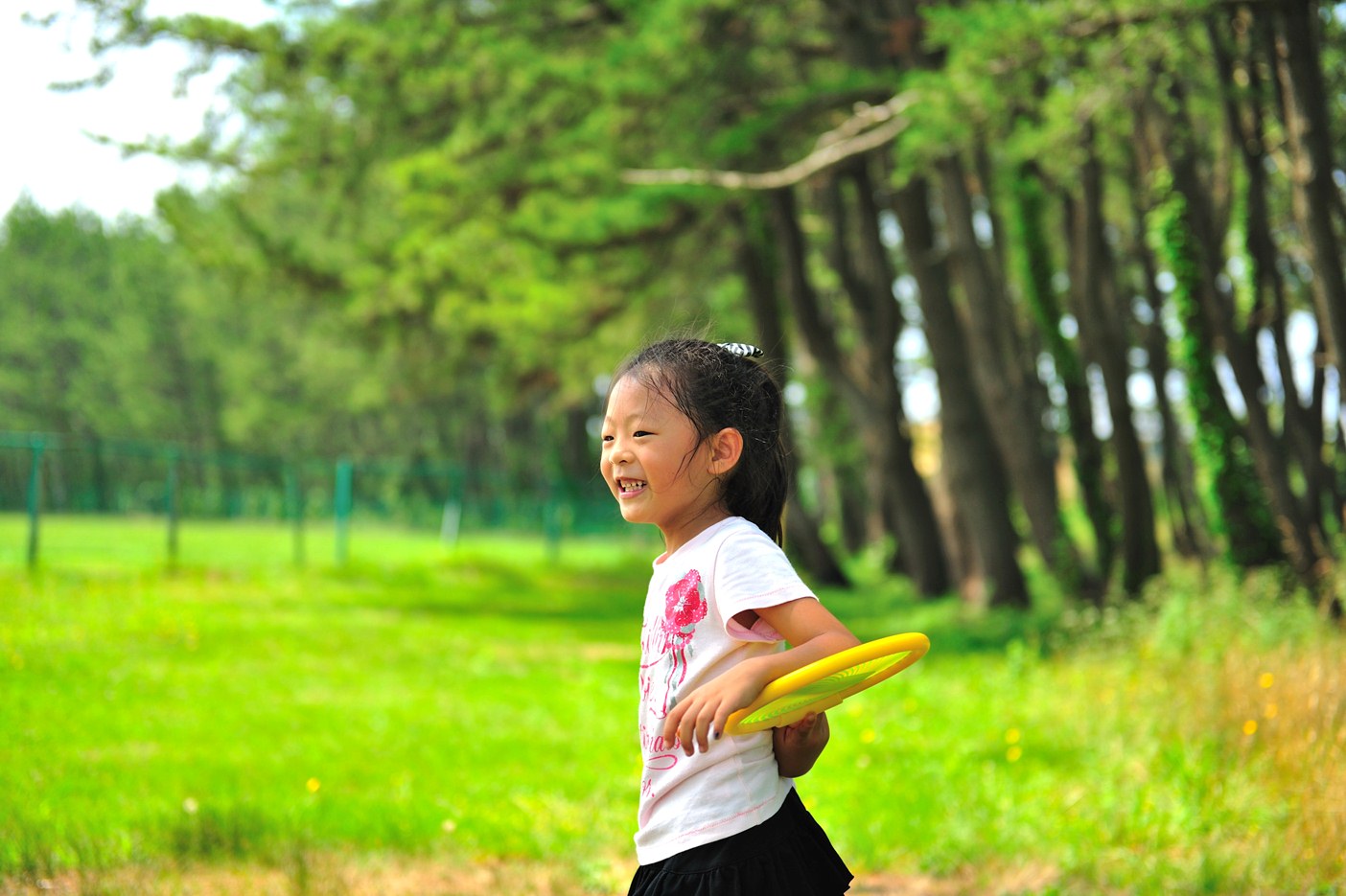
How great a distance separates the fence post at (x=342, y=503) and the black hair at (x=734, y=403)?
57.1 ft

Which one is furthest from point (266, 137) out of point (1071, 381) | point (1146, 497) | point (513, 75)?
point (1146, 497)

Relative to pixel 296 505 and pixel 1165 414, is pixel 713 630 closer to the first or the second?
pixel 1165 414

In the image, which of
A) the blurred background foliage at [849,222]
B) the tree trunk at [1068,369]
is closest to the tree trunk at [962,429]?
the blurred background foliage at [849,222]

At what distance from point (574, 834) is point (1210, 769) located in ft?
8.93

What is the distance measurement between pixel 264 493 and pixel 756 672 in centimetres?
1996

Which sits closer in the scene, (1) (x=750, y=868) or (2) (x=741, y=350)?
(1) (x=750, y=868)

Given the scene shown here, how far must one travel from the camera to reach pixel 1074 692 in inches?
306

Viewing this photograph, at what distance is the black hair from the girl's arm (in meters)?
0.39

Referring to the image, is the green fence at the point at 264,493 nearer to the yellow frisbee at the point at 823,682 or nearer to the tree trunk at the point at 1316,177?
the tree trunk at the point at 1316,177

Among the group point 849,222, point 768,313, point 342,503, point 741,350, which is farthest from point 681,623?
point 849,222

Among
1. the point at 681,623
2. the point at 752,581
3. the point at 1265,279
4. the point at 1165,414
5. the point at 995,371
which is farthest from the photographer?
the point at 1165,414

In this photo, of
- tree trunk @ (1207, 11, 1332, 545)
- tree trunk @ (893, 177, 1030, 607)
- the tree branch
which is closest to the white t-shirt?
tree trunk @ (1207, 11, 1332, 545)

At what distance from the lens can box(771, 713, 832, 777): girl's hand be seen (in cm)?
266

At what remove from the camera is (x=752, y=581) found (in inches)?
97.2
